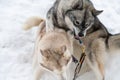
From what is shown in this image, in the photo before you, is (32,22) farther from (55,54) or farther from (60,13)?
→ (55,54)

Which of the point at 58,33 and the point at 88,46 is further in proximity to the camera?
the point at 88,46

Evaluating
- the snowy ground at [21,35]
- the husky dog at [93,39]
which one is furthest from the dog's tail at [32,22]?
the husky dog at [93,39]

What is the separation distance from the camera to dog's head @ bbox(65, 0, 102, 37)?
4449mm

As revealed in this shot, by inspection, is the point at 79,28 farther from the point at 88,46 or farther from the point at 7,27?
the point at 7,27

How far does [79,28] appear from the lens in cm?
444

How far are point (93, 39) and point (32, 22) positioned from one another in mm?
1051

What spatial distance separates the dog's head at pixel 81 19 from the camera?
14.6ft

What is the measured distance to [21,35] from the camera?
5.41 m

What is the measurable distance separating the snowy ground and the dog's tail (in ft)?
0.71

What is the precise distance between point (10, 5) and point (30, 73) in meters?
1.73

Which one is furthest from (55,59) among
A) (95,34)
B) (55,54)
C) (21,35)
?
(21,35)

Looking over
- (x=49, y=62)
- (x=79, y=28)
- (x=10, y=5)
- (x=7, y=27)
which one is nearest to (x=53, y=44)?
(x=49, y=62)

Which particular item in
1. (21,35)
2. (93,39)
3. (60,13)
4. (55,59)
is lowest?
(93,39)

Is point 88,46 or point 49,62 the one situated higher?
point 49,62
